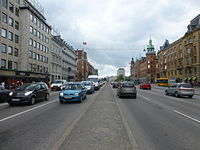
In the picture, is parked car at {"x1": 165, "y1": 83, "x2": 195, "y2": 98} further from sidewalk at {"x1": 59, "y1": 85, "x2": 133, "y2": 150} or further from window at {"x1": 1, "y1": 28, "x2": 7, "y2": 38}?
window at {"x1": 1, "y1": 28, "x2": 7, "y2": 38}

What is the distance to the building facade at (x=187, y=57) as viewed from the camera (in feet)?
157

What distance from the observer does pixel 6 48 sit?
32938mm

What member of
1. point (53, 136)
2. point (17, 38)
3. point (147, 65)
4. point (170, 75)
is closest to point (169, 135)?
point (53, 136)

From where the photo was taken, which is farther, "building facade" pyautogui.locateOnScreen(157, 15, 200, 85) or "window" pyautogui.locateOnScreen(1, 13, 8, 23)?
"building facade" pyautogui.locateOnScreen(157, 15, 200, 85)

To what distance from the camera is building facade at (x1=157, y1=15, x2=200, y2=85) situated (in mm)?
47922

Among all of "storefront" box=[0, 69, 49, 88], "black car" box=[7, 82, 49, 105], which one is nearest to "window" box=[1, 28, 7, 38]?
"storefront" box=[0, 69, 49, 88]

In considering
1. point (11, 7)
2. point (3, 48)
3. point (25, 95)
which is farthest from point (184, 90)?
point (11, 7)

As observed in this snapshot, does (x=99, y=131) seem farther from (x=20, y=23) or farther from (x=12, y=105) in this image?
(x=20, y=23)

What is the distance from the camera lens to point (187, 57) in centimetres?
5366

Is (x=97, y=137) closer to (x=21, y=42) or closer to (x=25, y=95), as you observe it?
(x=25, y=95)

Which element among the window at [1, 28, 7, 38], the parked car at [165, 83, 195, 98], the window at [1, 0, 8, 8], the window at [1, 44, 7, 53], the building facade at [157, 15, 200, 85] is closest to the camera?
the parked car at [165, 83, 195, 98]

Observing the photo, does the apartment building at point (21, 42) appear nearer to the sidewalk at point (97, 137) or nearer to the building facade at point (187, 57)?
the sidewalk at point (97, 137)

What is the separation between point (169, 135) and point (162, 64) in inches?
3005

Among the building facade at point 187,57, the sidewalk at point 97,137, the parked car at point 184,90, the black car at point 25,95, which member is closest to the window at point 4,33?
the black car at point 25,95
